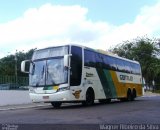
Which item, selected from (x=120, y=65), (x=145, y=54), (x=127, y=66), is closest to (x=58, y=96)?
(x=120, y=65)

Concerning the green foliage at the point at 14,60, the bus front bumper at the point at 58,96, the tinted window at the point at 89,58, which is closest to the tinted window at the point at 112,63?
the tinted window at the point at 89,58

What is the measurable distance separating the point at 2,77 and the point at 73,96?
832 cm

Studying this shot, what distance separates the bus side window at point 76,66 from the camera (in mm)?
22219

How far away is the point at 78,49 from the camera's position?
2303cm

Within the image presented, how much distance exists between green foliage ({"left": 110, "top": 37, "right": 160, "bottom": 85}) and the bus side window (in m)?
59.5

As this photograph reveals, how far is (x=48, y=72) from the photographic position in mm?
22141

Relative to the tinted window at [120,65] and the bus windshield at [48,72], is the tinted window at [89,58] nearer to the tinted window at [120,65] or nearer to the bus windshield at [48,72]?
the bus windshield at [48,72]

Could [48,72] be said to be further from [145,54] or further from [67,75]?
[145,54]

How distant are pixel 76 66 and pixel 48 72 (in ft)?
5.00

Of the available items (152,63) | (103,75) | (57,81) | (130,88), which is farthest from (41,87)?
(152,63)

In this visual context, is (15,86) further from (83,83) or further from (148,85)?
(148,85)

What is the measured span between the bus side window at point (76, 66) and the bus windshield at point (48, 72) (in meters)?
0.56

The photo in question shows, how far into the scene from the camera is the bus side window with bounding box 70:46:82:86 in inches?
875

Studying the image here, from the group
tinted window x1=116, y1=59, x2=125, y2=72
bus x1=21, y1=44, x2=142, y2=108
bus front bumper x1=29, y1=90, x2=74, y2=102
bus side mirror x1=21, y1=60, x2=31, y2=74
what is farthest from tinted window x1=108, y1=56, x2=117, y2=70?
bus front bumper x1=29, y1=90, x2=74, y2=102
